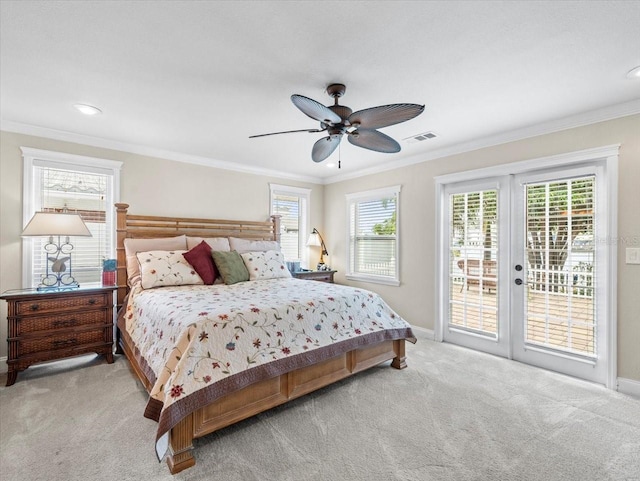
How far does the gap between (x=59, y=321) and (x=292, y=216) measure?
11.2 feet

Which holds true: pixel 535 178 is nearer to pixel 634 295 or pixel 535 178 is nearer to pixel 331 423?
pixel 634 295

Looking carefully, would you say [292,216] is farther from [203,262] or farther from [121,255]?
[121,255]

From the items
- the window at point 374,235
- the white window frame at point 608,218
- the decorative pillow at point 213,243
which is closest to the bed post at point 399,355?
the window at point 374,235

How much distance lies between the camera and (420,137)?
3.56 m

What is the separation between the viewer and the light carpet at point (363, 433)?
1.77m

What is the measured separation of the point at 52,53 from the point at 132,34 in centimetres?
64

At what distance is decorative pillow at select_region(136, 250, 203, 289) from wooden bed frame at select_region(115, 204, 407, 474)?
1.68ft

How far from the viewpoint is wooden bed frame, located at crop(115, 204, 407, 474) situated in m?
1.84

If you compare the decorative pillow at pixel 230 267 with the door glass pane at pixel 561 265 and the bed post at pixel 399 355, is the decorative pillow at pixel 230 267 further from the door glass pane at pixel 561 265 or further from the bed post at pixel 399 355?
the door glass pane at pixel 561 265

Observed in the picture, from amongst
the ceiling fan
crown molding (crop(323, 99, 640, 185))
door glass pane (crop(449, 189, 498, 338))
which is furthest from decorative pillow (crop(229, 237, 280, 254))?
door glass pane (crop(449, 189, 498, 338))

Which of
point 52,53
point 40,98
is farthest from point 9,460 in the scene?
point 40,98

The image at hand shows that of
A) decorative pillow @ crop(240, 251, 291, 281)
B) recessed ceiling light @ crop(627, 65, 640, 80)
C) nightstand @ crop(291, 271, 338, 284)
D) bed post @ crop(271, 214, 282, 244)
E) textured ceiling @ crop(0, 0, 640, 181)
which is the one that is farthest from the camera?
bed post @ crop(271, 214, 282, 244)

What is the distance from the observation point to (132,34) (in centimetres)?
182

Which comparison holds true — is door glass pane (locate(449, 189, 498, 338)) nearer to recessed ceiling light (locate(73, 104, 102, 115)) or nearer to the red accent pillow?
the red accent pillow
